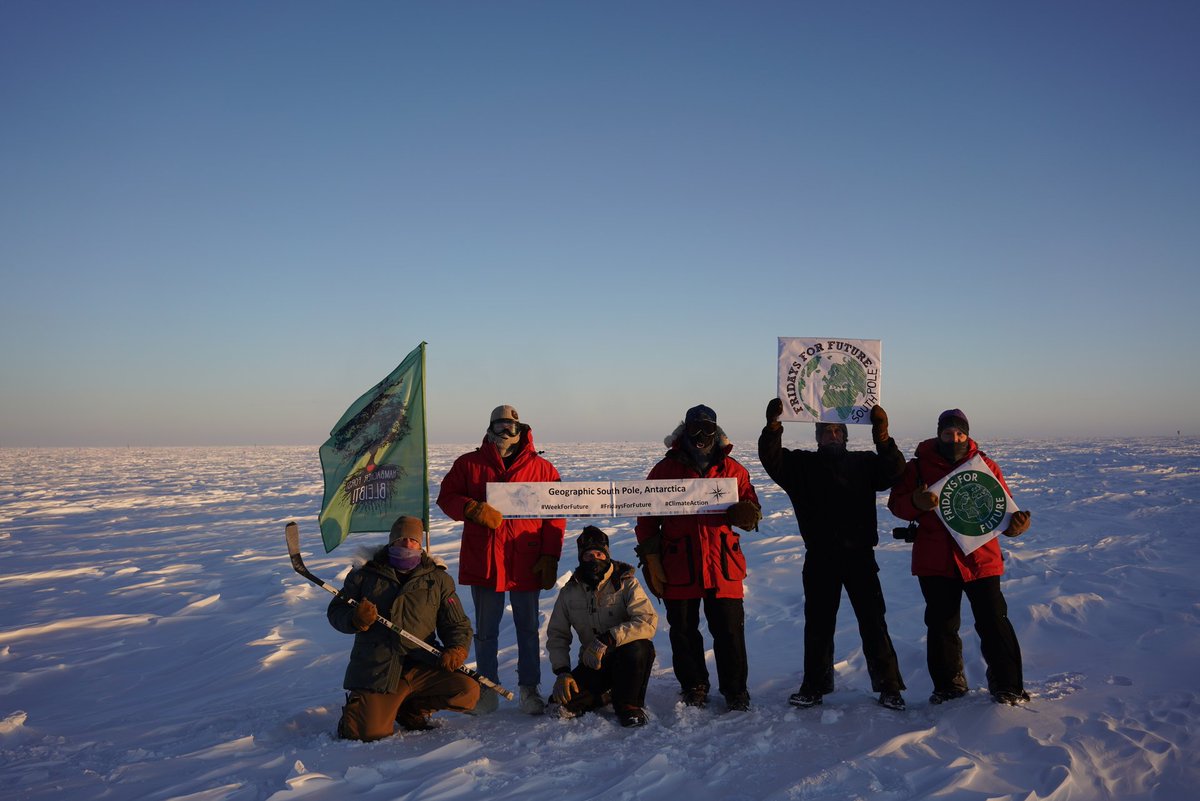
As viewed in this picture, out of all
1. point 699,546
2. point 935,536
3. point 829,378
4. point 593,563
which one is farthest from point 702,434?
point 935,536

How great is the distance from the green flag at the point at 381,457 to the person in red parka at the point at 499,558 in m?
0.32

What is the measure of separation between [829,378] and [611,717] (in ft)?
8.39

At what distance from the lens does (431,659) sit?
15.0 feet

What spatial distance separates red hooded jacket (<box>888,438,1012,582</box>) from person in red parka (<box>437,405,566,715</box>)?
2203 mm

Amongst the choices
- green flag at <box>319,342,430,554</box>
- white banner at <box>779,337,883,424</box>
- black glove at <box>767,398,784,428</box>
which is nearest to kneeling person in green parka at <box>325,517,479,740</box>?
green flag at <box>319,342,430,554</box>

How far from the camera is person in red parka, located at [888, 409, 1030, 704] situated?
14.3ft

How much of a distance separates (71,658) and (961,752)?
7.30 meters

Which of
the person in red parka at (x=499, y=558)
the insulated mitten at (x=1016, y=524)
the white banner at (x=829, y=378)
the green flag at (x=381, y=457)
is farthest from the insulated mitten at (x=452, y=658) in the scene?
the insulated mitten at (x=1016, y=524)

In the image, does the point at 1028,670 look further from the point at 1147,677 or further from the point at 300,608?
the point at 300,608

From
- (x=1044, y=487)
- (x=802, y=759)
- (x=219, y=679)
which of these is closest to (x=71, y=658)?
(x=219, y=679)

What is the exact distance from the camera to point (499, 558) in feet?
15.8

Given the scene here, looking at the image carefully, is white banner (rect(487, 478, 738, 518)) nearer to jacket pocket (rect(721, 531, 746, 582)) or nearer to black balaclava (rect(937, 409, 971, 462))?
jacket pocket (rect(721, 531, 746, 582))

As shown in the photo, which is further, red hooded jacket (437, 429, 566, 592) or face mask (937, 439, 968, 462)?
red hooded jacket (437, 429, 566, 592)

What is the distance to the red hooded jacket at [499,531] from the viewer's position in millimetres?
4824
